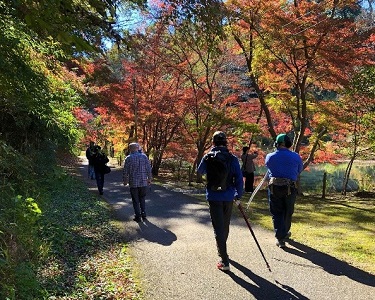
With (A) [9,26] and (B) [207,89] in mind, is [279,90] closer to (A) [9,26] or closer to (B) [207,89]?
(B) [207,89]

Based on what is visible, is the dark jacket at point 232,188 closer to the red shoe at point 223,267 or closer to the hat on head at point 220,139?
the hat on head at point 220,139

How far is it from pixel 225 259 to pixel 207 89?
12776mm

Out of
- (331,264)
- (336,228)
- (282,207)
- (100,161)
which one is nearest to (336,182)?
(100,161)

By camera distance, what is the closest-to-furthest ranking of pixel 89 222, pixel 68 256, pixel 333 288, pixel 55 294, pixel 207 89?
1. pixel 55 294
2. pixel 333 288
3. pixel 68 256
4. pixel 89 222
5. pixel 207 89

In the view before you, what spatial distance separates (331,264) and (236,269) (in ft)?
4.01

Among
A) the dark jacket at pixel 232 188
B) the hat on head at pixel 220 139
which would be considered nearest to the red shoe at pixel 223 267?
the dark jacket at pixel 232 188

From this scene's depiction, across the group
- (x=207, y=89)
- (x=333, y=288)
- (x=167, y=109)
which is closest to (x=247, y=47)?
(x=207, y=89)

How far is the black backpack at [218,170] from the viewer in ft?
14.6

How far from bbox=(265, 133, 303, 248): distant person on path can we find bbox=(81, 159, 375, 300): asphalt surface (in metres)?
0.34

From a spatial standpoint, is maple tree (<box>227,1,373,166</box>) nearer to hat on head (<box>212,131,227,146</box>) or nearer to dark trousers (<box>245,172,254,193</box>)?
dark trousers (<box>245,172,254,193</box>)

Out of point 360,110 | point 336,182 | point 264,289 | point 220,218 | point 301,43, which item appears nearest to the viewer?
point 264,289

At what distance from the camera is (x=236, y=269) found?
4473mm

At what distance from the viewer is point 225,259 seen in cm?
443

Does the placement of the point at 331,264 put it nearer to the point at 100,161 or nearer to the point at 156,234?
the point at 156,234
